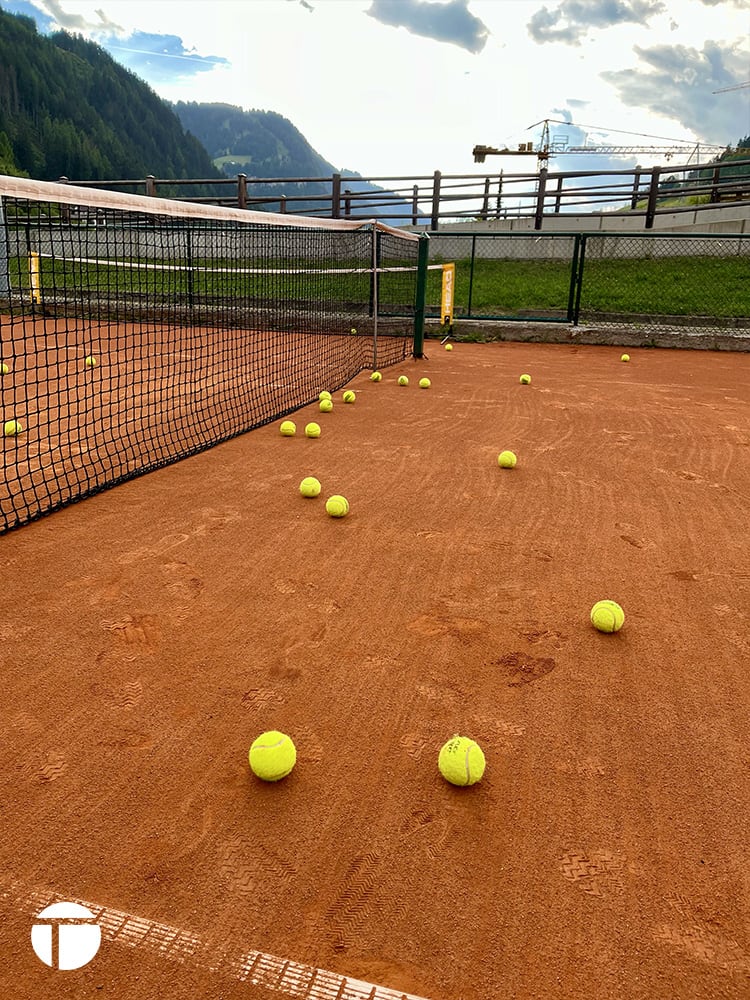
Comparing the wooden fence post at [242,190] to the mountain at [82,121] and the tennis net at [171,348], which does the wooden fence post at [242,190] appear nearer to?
the tennis net at [171,348]

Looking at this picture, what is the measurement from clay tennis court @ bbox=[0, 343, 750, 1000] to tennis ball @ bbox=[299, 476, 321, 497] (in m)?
0.09

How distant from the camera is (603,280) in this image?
19.0 meters

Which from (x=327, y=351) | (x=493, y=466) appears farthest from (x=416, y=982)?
(x=327, y=351)

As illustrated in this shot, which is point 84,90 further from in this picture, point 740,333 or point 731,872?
point 731,872

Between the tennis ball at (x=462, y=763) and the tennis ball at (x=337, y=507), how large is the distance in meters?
2.50

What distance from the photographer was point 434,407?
28.1 ft

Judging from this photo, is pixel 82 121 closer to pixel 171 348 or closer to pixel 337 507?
pixel 171 348

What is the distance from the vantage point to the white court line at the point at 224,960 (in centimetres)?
171

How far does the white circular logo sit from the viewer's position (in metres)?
1.77

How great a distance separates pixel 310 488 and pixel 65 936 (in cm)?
353

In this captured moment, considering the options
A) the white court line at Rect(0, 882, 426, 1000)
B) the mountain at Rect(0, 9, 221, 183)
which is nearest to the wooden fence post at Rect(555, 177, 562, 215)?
the white court line at Rect(0, 882, 426, 1000)

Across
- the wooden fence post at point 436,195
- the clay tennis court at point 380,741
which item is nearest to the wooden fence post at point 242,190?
the wooden fence post at point 436,195

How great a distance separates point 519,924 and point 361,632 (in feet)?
5.26

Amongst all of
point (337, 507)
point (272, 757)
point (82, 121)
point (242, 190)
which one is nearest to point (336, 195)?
point (242, 190)
